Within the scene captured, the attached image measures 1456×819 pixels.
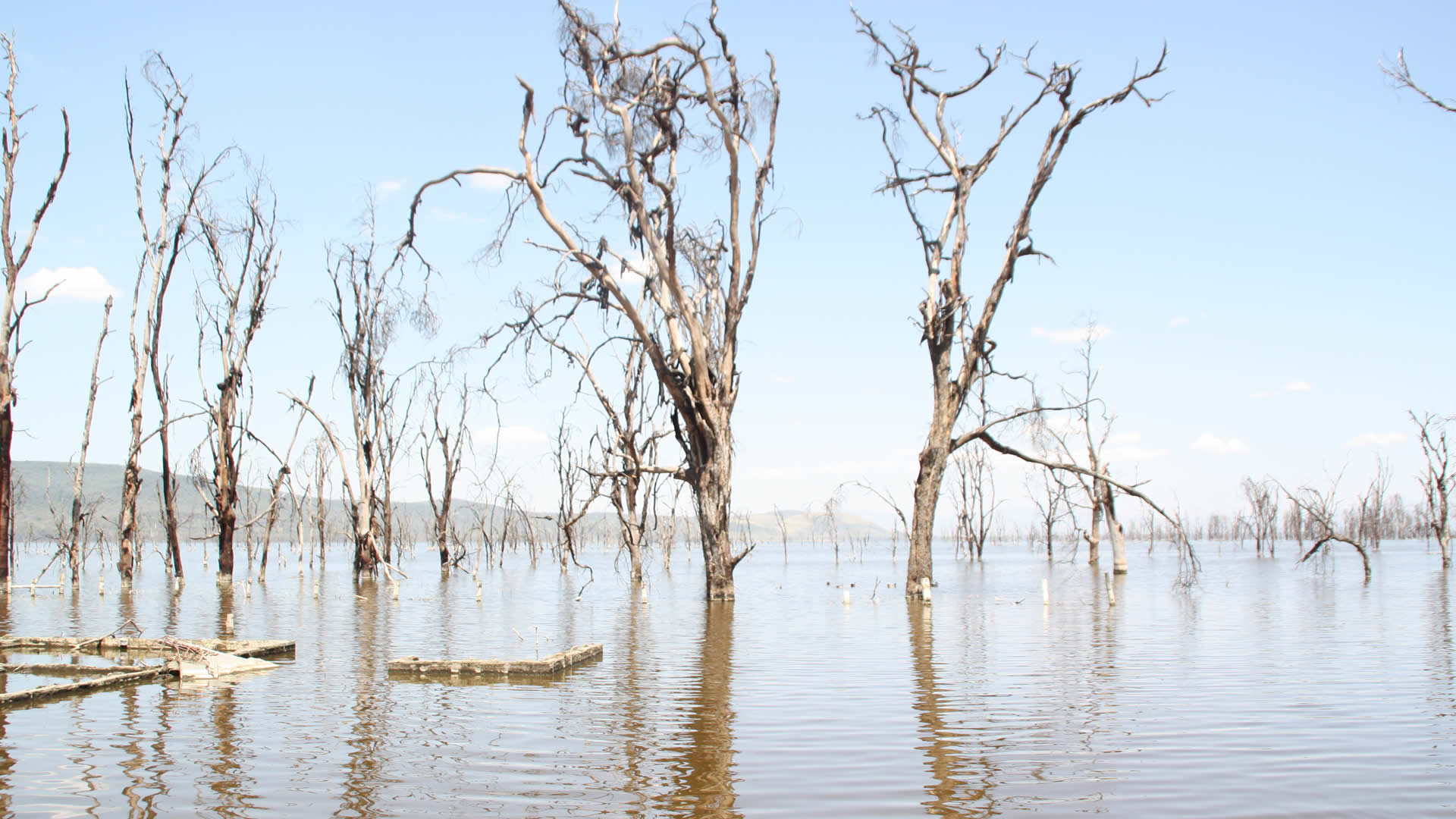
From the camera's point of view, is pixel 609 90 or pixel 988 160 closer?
pixel 609 90

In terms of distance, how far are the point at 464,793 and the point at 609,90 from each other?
1496cm

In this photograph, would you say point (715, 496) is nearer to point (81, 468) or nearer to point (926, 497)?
point (926, 497)

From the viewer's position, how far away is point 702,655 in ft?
44.0

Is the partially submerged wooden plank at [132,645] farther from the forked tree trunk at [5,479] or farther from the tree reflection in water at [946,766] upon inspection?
the forked tree trunk at [5,479]

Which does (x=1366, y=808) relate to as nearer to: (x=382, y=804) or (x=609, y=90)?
(x=382, y=804)

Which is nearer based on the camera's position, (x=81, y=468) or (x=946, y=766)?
(x=946, y=766)

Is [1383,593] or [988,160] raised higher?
[988,160]

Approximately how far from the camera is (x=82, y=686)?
390 inches

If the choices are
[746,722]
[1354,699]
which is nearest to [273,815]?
[746,722]

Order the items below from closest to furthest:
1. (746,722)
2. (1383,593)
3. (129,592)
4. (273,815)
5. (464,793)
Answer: (273,815), (464,793), (746,722), (1383,593), (129,592)

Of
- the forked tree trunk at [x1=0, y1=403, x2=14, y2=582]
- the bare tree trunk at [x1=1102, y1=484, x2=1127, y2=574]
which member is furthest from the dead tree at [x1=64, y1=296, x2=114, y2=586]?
the bare tree trunk at [x1=1102, y1=484, x2=1127, y2=574]

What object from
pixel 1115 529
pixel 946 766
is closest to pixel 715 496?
pixel 946 766

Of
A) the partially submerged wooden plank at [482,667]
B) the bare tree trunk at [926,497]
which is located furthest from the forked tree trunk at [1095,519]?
the partially submerged wooden plank at [482,667]

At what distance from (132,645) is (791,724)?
8.77 metres
